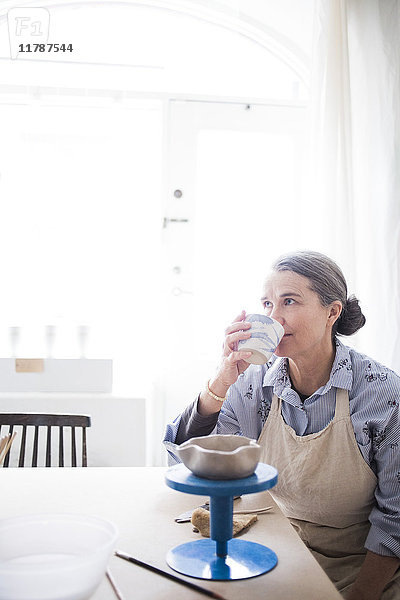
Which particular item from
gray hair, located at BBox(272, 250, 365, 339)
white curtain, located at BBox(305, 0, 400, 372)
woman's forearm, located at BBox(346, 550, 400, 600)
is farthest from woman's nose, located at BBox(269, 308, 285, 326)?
white curtain, located at BBox(305, 0, 400, 372)

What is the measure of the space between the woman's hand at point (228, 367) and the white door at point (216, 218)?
190 centimetres

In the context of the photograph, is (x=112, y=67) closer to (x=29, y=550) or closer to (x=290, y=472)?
(x=290, y=472)

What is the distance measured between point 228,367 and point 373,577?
54 centimetres

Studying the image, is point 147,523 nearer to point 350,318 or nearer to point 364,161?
point 350,318

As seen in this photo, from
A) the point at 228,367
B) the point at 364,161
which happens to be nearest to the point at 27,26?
the point at 364,161

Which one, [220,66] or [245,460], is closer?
[245,460]

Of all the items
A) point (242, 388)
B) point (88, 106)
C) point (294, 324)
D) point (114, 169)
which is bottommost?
point (242, 388)

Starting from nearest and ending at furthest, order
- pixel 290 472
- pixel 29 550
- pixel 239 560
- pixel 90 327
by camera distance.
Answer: pixel 29 550, pixel 239 560, pixel 290 472, pixel 90 327

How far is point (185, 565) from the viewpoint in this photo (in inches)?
41.1

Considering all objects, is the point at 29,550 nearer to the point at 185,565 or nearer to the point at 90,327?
the point at 185,565

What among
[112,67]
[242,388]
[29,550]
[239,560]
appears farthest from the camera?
[112,67]

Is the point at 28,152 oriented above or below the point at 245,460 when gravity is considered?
above

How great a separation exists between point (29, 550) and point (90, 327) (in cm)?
233

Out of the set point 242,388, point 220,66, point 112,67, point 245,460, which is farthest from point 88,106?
point 245,460
